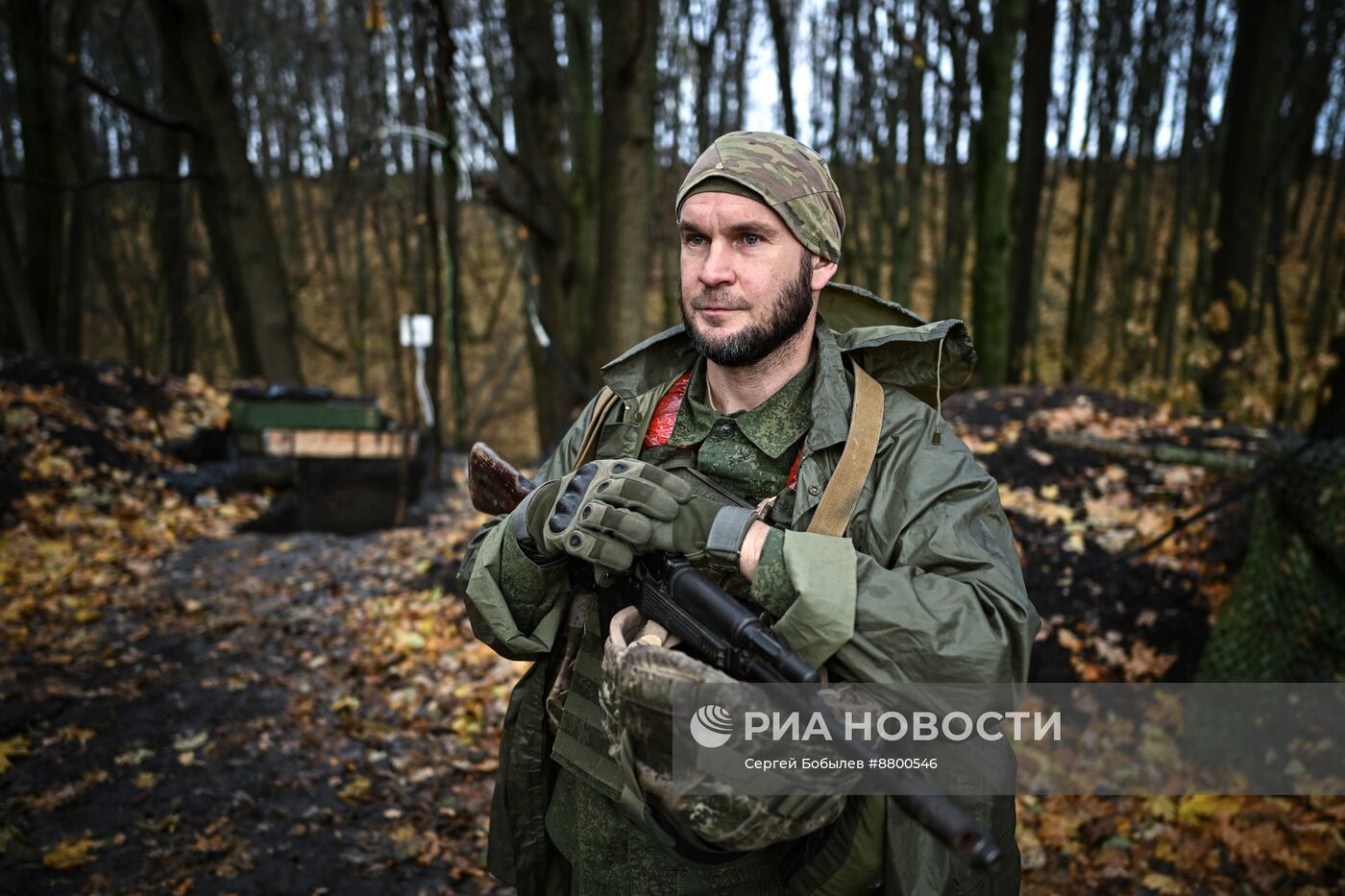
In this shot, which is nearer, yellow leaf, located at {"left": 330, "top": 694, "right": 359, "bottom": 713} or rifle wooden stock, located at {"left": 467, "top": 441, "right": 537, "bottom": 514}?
rifle wooden stock, located at {"left": 467, "top": 441, "right": 537, "bottom": 514}

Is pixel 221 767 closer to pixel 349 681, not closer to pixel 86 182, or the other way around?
pixel 349 681

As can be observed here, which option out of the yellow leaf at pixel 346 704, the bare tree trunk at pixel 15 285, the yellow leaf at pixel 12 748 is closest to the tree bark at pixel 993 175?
the yellow leaf at pixel 346 704

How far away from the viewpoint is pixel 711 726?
1.53 metres

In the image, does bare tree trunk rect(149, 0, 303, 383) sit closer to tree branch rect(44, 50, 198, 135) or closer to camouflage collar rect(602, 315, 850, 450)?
tree branch rect(44, 50, 198, 135)

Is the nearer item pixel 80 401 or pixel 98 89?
pixel 98 89

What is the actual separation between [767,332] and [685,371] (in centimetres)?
41

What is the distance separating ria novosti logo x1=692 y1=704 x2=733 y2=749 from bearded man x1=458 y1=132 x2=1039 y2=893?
0.20 metres

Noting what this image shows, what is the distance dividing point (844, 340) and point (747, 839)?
121cm

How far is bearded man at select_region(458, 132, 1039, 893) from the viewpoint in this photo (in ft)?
5.16

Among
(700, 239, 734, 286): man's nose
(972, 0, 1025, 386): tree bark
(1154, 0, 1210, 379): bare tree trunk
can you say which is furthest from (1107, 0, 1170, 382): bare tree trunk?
(700, 239, 734, 286): man's nose

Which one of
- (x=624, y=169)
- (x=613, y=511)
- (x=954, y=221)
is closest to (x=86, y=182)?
(x=624, y=169)

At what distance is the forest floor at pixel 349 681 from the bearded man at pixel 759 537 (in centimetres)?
190

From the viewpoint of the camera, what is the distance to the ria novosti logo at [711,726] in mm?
1517

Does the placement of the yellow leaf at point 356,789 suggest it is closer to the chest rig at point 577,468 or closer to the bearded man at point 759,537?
the bearded man at point 759,537
